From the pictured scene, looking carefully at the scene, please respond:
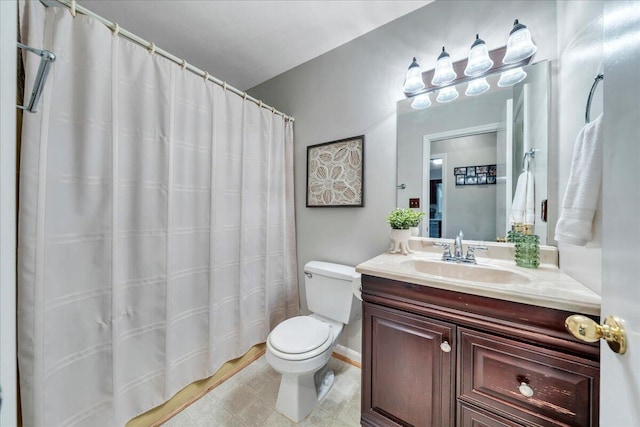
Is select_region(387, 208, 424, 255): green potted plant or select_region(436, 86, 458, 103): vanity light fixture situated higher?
select_region(436, 86, 458, 103): vanity light fixture

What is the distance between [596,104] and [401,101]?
3.07 ft

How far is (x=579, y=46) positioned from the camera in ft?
3.15

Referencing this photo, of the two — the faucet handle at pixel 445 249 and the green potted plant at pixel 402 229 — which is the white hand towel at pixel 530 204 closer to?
the faucet handle at pixel 445 249

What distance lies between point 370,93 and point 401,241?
3.52 ft

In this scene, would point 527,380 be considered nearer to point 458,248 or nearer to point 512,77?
point 458,248

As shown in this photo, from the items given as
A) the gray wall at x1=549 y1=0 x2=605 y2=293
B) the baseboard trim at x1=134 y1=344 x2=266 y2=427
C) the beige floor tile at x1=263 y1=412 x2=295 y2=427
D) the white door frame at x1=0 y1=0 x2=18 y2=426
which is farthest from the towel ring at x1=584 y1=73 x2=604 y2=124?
the baseboard trim at x1=134 y1=344 x2=266 y2=427

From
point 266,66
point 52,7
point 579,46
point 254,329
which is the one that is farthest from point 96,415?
point 579,46

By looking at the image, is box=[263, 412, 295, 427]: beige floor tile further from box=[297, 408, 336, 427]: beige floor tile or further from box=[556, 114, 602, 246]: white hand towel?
box=[556, 114, 602, 246]: white hand towel

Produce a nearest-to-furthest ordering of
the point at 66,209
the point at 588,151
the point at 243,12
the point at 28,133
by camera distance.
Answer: the point at 588,151 → the point at 28,133 → the point at 66,209 → the point at 243,12

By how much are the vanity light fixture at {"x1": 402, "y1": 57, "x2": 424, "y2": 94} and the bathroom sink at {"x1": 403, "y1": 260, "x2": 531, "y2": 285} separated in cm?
107

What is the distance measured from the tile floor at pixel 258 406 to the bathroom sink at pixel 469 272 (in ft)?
3.08

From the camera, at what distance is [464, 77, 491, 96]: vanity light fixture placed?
134 cm

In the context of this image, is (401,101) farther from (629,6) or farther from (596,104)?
(629,6)

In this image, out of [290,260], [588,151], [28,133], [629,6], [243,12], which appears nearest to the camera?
[629,6]
